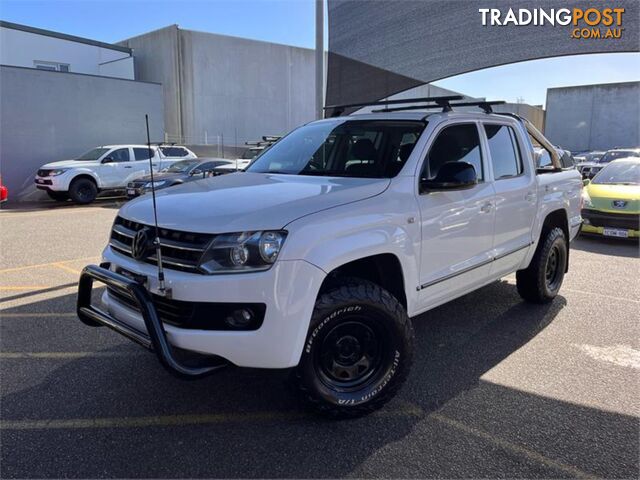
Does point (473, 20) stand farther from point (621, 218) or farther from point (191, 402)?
point (191, 402)

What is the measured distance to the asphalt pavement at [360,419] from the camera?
283 cm

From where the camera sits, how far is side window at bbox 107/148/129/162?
55.6 feet

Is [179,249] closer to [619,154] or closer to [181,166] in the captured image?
[181,166]

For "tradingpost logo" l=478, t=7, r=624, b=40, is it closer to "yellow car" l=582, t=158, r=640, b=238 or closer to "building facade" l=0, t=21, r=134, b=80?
"yellow car" l=582, t=158, r=640, b=238

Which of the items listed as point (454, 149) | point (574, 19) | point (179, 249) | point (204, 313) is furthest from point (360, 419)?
point (574, 19)

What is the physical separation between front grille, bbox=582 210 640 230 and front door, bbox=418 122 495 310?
611cm

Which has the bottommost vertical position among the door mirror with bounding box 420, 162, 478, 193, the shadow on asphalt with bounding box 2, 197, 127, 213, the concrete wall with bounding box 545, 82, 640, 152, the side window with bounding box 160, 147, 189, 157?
the shadow on asphalt with bounding box 2, 197, 127, 213

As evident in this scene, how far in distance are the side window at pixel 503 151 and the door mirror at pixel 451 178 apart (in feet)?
3.41

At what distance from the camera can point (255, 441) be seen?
9.95ft

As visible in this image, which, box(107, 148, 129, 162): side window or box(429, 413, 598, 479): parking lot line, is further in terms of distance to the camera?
box(107, 148, 129, 162): side window

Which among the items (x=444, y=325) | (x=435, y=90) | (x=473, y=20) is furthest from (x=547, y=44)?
(x=435, y=90)

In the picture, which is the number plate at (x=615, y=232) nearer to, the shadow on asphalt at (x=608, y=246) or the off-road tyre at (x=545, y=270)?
the shadow on asphalt at (x=608, y=246)

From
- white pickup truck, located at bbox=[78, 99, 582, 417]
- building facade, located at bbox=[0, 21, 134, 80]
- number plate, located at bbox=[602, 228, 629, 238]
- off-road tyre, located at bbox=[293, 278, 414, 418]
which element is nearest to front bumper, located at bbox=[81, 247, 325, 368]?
white pickup truck, located at bbox=[78, 99, 582, 417]

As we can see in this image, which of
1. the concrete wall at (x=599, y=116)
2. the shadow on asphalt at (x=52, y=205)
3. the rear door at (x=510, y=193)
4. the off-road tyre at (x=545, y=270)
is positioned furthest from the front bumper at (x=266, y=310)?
the concrete wall at (x=599, y=116)
